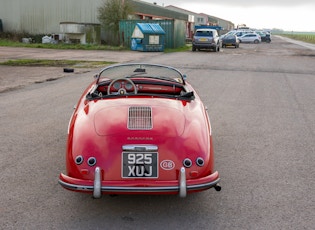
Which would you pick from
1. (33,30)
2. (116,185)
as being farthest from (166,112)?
(33,30)

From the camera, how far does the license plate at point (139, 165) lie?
3.32 metres

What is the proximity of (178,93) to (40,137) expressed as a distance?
2436 mm

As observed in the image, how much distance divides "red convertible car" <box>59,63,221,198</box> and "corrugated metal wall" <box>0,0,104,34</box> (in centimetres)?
3263

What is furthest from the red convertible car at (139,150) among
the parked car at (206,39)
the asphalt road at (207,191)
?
the parked car at (206,39)

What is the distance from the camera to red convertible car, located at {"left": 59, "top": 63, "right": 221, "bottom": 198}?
328cm

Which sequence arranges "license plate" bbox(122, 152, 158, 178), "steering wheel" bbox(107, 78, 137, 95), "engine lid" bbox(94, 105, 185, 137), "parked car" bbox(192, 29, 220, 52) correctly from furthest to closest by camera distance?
"parked car" bbox(192, 29, 220, 52)
"steering wheel" bbox(107, 78, 137, 95)
"engine lid" bbox(94, 105, 185, 137)
"license plate" bbox(122, 152, 158, 178)

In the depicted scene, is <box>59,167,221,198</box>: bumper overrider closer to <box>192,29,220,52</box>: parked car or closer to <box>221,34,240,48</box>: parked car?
<box>192,29,220,52</box>: parked car

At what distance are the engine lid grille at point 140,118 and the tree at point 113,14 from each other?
30.2 metres

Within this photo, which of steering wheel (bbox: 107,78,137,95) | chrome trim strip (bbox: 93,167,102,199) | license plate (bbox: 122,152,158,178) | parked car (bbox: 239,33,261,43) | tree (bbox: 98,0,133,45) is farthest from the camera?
parked car (bbox: 239,33,261,43)

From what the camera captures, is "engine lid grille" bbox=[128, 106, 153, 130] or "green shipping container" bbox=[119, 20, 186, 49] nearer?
"engine lid grille" bbox=[128, 106, 153, 130]

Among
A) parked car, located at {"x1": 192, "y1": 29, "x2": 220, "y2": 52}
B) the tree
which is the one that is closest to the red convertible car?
parked car, located at {"x1": 192, "y1": 29, "x2": 220, "y2": 52}

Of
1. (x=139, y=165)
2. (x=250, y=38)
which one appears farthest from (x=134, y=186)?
(x=250, y=38)

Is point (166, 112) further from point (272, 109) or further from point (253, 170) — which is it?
point (272, 109)

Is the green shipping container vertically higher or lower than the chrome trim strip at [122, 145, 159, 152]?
higher
